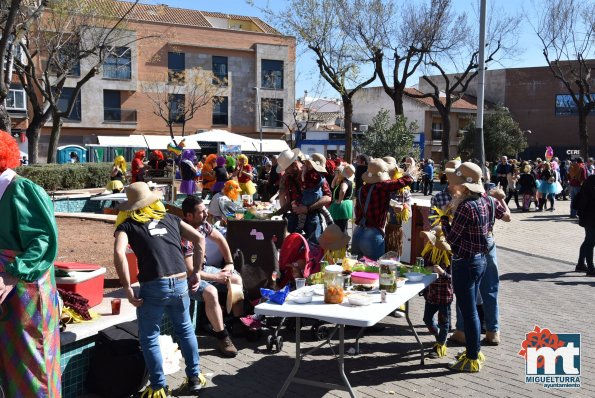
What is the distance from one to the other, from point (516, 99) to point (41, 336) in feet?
186

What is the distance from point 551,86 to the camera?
172 feet

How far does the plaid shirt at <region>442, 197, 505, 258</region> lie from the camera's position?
4.80 meters

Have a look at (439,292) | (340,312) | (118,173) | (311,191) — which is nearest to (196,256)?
(340,312)

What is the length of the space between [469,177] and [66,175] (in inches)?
698

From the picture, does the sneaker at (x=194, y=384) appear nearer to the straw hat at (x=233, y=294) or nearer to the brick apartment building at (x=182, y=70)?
the straw hat at (x=233, y=294)

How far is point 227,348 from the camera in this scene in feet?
17.6

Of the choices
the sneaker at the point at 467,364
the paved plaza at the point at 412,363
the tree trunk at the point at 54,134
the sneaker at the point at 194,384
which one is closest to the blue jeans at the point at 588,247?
the paved plaza at the point at 412,363

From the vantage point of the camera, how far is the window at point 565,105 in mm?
51438

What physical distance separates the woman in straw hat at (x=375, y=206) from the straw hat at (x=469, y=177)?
1.32 m

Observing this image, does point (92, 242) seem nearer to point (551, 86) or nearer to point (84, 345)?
point (84, 345)

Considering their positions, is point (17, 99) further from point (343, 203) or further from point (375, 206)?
point (375, 206)

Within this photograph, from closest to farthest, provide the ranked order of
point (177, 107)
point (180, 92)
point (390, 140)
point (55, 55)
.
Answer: point (55, 55) < point (390, 140) < point (180, 92) < point (177, 107)

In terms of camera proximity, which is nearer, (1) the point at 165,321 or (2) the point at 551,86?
(1) the point at 165,321

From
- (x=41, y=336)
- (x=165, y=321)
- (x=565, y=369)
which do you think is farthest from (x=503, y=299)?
(x=41, y=336)
